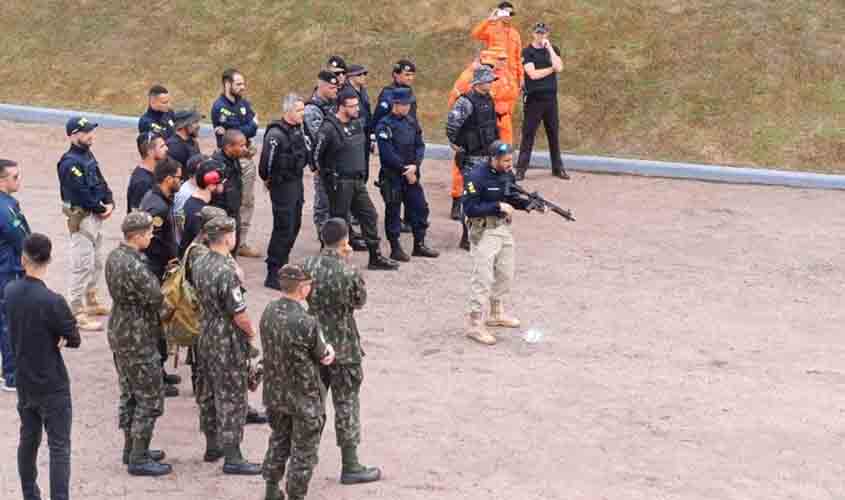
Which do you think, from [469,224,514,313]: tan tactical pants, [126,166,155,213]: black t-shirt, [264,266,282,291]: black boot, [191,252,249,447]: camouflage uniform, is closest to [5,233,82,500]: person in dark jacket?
[191,252,249,447]: camouflage uniform

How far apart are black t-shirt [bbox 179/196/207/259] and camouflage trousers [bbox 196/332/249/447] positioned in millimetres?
1372

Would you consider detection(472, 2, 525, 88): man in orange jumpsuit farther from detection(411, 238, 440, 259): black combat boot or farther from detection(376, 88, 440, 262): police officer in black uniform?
detection(411, 238, 440, 259): black combat boot

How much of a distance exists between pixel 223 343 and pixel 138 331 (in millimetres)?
636

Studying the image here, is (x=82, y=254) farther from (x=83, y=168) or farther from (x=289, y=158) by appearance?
(x=289, y=158)

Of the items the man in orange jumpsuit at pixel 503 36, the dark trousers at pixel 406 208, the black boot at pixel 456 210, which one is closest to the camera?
the dark trousers at pixel 406 208

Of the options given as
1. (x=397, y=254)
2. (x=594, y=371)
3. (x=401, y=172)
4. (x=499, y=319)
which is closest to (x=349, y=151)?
(x=401, y=172)

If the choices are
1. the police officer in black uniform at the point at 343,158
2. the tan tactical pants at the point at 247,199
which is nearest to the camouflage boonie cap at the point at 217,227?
the police officer in black uniform at the point at 343,158

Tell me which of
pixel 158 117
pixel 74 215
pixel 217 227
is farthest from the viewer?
pixel 158 117

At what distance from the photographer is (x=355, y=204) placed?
1517 cm

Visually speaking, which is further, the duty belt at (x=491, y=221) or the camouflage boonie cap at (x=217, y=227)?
the duty belt at (x=491, y=221)

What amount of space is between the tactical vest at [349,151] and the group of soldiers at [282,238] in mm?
13

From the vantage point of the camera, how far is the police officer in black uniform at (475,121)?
15750 millimetres

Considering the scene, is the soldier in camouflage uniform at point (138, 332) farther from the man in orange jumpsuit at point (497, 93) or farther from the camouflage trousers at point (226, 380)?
the man in orange jumpsuit at point (497, 93)

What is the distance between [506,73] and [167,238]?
22.0 feet
